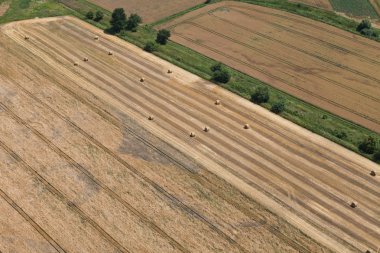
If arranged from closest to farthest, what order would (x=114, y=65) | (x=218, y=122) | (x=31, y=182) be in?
(x=31, y=182) → (x=218, y=122) → (x=114, y=65)

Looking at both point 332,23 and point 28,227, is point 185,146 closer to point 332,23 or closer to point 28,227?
point 28,227

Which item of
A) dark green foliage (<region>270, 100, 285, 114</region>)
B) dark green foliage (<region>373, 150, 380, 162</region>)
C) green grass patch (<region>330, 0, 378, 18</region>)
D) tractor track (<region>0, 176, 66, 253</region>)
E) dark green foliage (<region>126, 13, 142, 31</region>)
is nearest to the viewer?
tractor track (<region>0, 176, 66, 253</region>)

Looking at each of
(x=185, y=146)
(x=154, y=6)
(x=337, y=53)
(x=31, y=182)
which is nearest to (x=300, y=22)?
(x=337, y=53)

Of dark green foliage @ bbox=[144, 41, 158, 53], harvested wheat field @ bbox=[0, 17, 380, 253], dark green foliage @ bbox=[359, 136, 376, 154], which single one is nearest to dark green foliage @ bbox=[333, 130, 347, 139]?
harvested wheat field @ bbox=[0, 17, 380, 253]

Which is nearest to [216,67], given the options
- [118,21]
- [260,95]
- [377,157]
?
[260,95]

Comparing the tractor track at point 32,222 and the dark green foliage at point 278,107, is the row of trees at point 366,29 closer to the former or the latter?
the dark green foliage at point 278,107

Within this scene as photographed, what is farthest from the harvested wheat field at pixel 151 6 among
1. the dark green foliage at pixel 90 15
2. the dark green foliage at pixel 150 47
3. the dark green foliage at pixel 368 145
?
the dark green foliage at pixel 368 145

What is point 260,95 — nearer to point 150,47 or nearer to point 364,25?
point 150,47

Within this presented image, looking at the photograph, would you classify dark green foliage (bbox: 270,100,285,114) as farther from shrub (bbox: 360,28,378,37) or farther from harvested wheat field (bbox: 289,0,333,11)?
harvested wheat field (bbox: 289,0,333,11)
